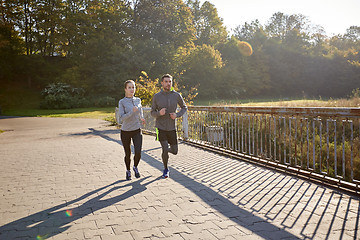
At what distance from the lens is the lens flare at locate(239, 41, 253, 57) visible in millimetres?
59875

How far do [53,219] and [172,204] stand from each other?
1513mm

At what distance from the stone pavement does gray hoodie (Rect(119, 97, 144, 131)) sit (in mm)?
1011

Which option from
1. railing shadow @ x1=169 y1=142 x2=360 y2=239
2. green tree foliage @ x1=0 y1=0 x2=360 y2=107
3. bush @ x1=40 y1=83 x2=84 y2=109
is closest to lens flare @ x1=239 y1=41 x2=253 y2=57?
green tree foliage @ x1=0 y1=0 x2=360 y2=107

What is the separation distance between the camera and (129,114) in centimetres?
563

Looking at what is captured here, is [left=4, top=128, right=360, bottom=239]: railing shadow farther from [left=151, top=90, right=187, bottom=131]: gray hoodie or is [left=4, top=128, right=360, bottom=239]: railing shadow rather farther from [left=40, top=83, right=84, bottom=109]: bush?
[left=40, top=83, right=84, bottom=109]: bush

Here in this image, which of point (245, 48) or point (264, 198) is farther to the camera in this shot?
point (245, 48)

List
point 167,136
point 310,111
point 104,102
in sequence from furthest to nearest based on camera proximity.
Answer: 1. point 104,102
2. point 167,136
3. point 310,111

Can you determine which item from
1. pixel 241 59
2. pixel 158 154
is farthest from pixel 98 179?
pixel 241 59

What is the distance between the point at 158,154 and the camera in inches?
342

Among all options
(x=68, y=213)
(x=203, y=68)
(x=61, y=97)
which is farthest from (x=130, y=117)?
(x=203, y=68)

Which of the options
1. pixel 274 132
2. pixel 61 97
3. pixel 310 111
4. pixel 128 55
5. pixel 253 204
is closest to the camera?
pixel 253 204

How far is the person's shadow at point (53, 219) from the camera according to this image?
3.43 meters

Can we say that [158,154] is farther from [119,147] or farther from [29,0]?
[29,0]

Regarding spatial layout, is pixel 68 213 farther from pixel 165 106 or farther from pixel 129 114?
pixel 165 106
